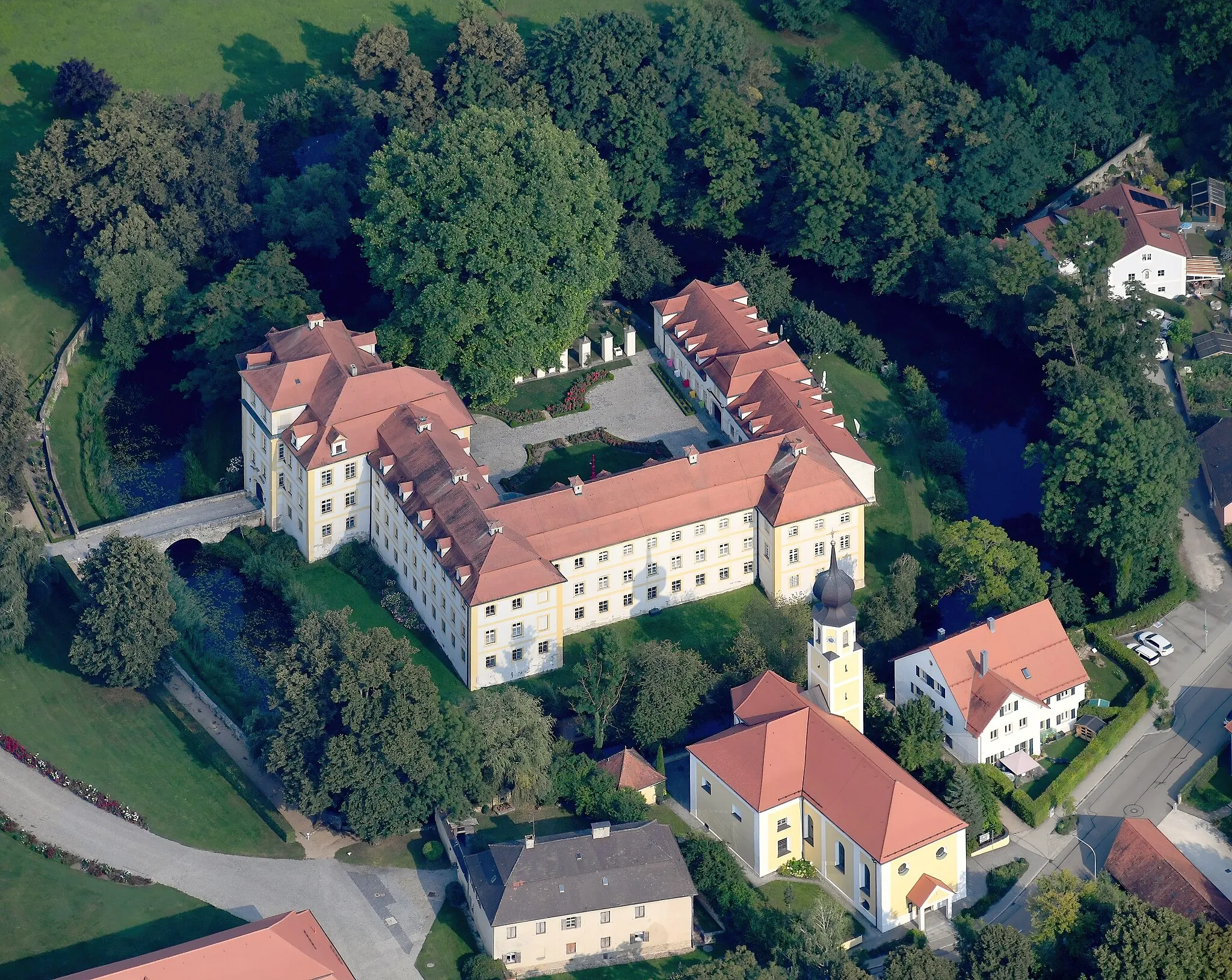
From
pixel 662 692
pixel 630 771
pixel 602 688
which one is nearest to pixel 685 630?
pixel 662 692

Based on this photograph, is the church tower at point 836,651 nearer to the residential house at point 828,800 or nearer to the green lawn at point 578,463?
the residential house at point 828,800

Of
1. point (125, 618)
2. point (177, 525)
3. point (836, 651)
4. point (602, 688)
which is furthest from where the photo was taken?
point (177, 525)

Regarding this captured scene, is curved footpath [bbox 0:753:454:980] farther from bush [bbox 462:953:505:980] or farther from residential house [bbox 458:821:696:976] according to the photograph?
residential house [bbox 458:821:696:976]

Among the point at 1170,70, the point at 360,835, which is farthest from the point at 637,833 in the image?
the point at 1170,70

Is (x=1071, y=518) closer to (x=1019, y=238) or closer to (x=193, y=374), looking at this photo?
(x=1019, y=238)

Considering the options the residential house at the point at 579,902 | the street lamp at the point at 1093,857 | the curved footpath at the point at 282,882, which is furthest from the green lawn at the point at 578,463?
the street lamp at the point at 1093,857

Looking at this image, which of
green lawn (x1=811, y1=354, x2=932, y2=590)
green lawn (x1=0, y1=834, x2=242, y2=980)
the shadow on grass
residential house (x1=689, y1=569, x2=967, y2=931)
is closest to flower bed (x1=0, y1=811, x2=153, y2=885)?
green lawn (x1=0, y1=834, x2=242, y2=980)

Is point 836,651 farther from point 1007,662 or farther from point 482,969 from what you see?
point 482,969

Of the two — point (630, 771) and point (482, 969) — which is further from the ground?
point (630, 771)
